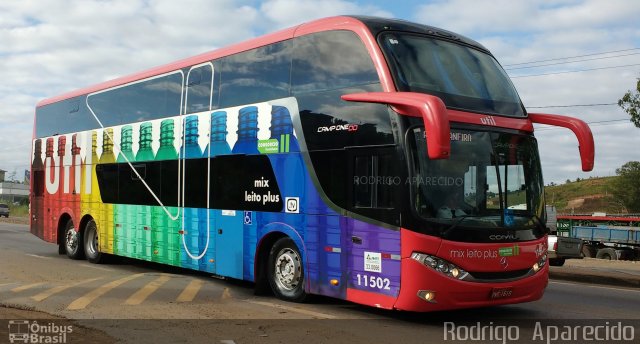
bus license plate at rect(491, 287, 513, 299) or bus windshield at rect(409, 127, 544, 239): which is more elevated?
bus windshield at rect(409, 127, 544, 239)

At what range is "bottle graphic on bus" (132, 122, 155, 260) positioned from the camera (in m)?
13.2

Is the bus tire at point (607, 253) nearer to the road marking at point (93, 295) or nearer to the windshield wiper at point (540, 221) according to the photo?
the windshield wiper at point (540, 221)

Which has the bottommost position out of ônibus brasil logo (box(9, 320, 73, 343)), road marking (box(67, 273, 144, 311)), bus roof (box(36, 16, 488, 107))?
road marking (box(67, 273, 144, 311))

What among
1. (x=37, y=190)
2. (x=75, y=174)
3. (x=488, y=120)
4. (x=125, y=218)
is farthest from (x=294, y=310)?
(x=37, y=190)

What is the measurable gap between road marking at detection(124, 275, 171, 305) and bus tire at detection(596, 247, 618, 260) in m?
22.7

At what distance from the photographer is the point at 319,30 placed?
30.7ft

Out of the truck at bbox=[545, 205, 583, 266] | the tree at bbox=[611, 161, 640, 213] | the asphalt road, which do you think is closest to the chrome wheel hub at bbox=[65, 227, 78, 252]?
the asphalt road

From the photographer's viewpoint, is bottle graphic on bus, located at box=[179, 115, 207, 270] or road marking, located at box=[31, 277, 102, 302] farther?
bottle graphic on bus, located at box=[179, 115, 207, 270]

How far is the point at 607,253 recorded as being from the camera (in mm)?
28922

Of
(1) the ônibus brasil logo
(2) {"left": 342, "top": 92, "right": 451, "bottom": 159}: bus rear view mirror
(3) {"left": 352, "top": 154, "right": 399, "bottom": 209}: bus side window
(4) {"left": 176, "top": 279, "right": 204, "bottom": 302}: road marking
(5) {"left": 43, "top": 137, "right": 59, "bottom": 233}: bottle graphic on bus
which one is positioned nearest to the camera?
(1) the ônibus brasil logo

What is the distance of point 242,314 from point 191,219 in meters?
3.63

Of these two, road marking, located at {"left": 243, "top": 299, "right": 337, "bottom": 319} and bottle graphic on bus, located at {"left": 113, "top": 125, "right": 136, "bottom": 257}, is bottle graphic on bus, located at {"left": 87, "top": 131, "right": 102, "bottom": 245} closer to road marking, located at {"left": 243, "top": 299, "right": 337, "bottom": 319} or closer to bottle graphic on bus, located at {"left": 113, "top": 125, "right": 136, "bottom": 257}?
bottle graphic on bus, located at {"left": 113, "top": 125, "right": 136, "bottom": 257}

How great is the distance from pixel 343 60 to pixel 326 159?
55.0 inches

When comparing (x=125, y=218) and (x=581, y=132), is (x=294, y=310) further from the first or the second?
(x=125, y=218)
